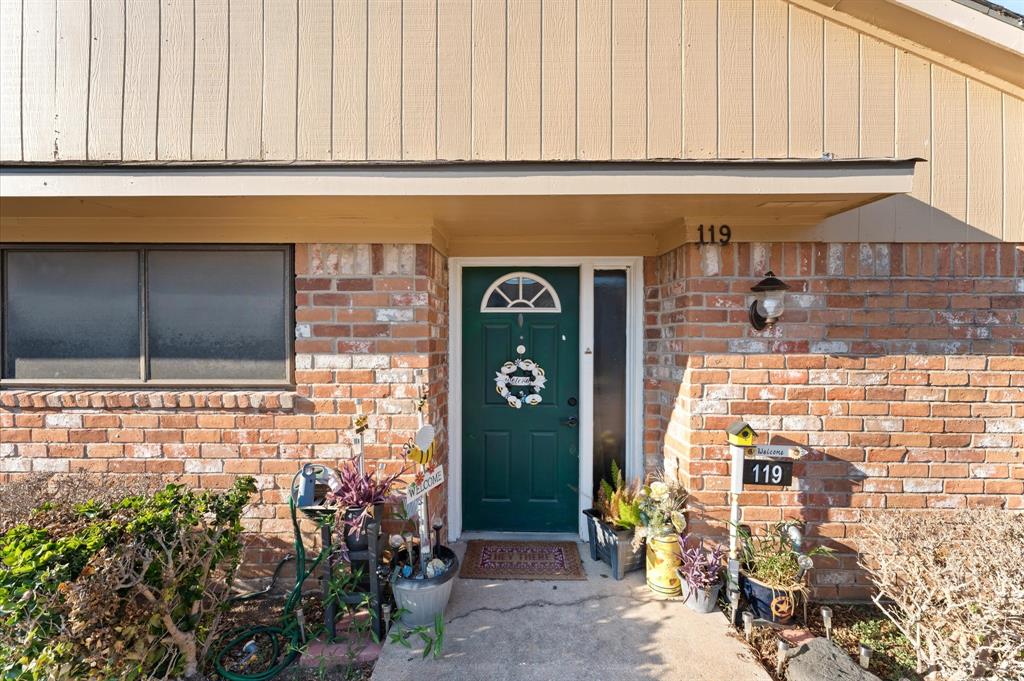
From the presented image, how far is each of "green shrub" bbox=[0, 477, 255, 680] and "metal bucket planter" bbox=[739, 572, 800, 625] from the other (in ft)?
9.67

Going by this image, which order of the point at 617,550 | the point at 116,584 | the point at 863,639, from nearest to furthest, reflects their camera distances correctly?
the point at 116,584
the point at 863,639
the point at 617,550

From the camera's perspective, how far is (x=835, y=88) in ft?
9.69

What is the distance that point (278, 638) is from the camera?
2715 mm

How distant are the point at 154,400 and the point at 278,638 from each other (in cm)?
168

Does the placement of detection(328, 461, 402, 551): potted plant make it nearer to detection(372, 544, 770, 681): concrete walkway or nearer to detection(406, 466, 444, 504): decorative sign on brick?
detection(406, 466, 444, 504): decorative sign on brick

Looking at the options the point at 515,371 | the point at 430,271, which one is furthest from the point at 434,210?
the point at 515,371

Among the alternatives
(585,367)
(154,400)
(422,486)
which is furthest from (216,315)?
(585,367)

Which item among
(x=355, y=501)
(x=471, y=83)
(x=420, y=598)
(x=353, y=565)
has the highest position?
(x=471, y=83)

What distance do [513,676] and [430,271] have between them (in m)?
2.31

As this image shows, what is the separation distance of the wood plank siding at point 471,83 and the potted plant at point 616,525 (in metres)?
2.24

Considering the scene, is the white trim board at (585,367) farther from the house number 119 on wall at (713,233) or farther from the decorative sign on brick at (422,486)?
the decorative sign on brick at (422,486)

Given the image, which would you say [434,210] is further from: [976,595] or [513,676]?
[976,595]

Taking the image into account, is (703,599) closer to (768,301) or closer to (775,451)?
(775,451)

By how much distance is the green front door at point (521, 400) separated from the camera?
3.89 meters
